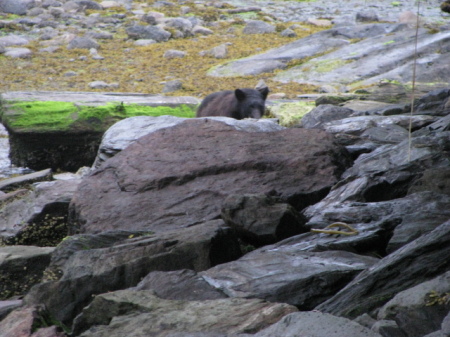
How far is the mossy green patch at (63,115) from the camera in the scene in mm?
8656

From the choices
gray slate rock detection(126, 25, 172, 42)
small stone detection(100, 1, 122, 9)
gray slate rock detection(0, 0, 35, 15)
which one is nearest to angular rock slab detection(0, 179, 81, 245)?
gray slate rock detection(126, 25, 172, 42)

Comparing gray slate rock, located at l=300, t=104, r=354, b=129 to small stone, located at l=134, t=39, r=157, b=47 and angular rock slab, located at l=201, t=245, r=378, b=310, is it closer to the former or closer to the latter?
angular rock slab, located at l=201, t=245, r=378, b=310

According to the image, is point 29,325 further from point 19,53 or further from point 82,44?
point 82,44

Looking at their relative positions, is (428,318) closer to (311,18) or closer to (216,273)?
(216,273)

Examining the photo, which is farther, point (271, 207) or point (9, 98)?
point (9, 98)

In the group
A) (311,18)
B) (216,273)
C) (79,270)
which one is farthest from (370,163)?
(311,18)

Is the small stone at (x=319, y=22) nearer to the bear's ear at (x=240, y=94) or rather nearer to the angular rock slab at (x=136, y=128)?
the bear's ear at (x=240, y=94)

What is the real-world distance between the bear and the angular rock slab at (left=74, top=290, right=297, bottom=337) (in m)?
6.55

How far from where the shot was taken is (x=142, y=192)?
5.23 metres

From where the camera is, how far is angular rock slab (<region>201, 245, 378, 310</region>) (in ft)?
9.87

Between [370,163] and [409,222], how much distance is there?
66.5 inches

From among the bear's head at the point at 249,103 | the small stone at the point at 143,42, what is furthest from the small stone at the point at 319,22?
the bear's head at the point at 249,103

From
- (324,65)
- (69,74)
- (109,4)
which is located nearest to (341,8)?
(109,4)

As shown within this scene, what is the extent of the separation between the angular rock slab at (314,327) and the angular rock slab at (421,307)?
19cm
